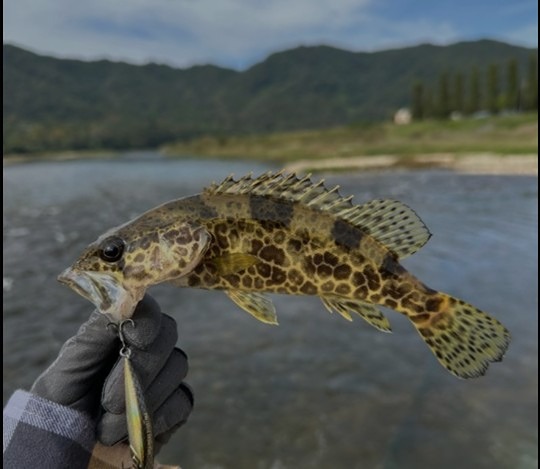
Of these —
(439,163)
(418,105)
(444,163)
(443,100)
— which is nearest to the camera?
(444,163)

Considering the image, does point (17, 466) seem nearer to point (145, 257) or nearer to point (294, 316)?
point (145, 257)

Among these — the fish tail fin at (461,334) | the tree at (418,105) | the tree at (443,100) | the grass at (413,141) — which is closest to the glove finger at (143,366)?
the fish tail fin at (461,334)

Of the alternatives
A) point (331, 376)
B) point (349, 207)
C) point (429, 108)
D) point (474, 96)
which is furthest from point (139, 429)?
point (429, 108)

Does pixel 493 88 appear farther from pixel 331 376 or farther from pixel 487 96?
pixel 331 376

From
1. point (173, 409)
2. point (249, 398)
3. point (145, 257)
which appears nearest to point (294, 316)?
point (249, 398)

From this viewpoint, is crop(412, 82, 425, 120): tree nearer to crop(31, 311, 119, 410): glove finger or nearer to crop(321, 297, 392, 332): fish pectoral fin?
crop(321, 297, 392, 332): fish pectoral fin

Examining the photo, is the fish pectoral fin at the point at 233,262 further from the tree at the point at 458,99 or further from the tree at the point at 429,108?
the tree at the point at 429,108
